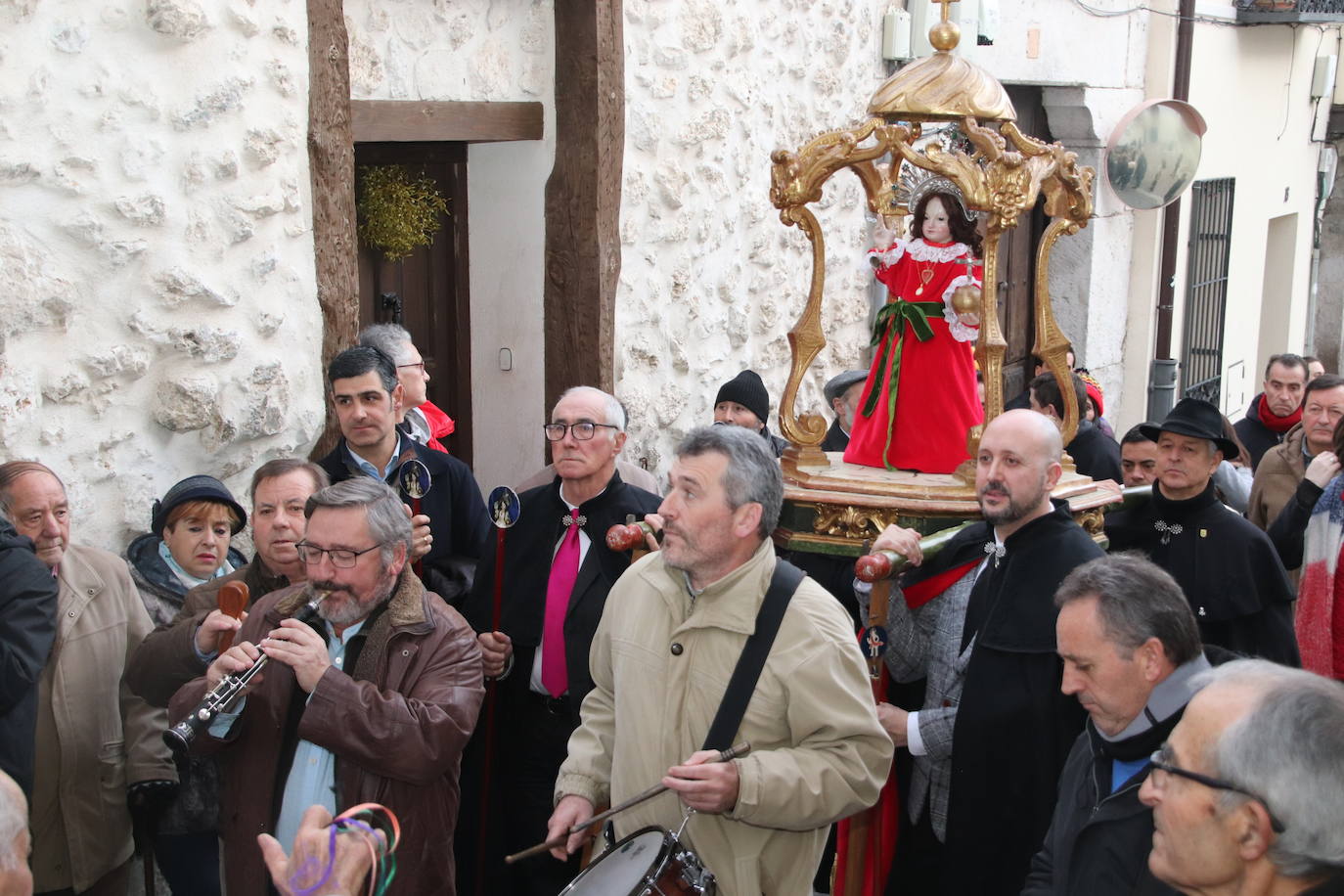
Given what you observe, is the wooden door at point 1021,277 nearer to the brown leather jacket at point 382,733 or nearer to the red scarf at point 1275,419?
the red scarf at point 1275,419

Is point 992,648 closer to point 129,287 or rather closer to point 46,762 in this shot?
point 46,762

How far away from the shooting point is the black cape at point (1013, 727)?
11.4 ft

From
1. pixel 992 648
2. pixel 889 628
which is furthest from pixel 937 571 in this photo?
pixel 992 648

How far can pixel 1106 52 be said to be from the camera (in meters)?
10.4

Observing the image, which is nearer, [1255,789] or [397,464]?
[1255,789]

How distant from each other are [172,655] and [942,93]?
9.81ft

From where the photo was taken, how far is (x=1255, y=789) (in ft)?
6.89

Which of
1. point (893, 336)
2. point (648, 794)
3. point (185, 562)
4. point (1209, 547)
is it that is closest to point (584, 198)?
point (893, 336)

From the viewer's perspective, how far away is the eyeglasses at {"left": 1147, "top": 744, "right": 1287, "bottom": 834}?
6.82ft

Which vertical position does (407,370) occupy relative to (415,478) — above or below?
above

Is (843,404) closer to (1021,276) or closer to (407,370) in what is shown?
(407,370)

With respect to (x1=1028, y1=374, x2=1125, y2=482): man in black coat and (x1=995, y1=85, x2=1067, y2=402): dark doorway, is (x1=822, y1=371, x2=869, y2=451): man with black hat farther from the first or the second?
(x1=995, y1=85, x2=1067, y2=402): dark doorway

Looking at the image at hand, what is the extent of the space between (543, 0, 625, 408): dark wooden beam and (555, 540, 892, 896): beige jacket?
2951 millimetres

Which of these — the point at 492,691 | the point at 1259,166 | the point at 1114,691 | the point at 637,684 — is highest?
the point at 1259,166
